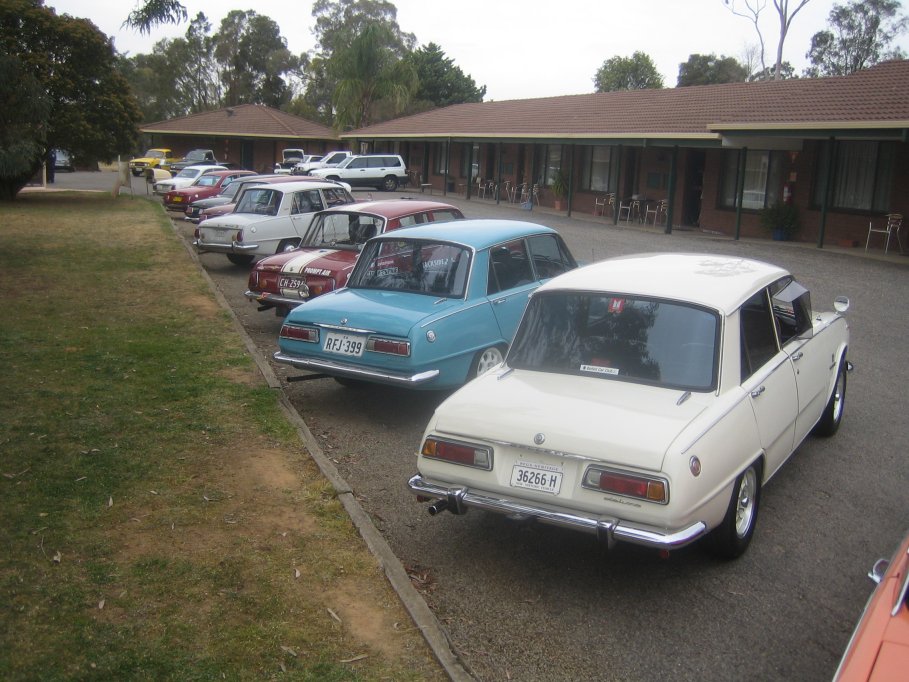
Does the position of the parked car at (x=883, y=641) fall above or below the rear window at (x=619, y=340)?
below

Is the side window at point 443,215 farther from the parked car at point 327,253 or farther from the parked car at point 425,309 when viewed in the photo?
the parked car at point 425,309

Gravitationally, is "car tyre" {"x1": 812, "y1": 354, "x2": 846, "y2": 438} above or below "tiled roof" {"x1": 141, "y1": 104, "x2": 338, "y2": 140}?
below

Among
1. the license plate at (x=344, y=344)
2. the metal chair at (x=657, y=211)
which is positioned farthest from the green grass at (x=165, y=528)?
the metal chair at (x=657, y=211)

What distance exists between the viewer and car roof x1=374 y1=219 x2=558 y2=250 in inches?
328

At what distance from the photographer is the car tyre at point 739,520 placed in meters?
4.81

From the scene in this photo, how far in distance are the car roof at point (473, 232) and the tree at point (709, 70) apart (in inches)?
2574

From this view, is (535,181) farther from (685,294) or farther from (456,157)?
(685,294)

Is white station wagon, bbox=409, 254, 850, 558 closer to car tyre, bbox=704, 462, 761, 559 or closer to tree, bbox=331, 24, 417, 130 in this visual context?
car tyre, bbox=704, 462, 761, 559

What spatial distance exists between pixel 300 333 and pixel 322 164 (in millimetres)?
35664

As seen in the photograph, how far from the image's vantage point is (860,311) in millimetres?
12844

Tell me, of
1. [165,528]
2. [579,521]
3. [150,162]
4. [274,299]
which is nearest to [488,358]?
[165,528]

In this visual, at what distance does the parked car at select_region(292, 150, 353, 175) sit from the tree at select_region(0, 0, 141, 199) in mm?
11165

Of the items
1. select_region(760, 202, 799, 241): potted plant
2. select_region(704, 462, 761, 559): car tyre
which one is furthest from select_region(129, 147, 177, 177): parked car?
select_region(704, 462, 761, 559): car tyre

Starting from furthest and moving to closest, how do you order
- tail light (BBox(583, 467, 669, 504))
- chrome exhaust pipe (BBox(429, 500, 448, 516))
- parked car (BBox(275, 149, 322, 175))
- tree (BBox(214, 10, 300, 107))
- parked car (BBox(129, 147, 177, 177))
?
tree (BBox(214, 10, 300, 107))
parked car (BBox(129, 147, 177, 177))
parked car (BBox(275, 149, 322, 175))
chrome exhaust pipe (BBox(429, 500, 448, 516))
tail light (BBox(583, 467, 669, 504))
